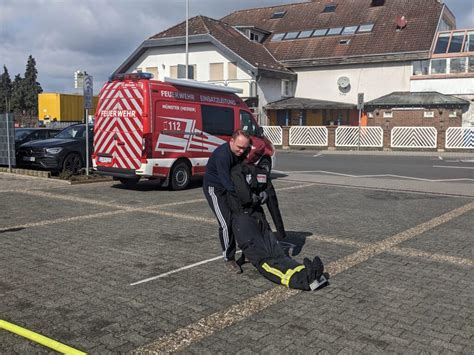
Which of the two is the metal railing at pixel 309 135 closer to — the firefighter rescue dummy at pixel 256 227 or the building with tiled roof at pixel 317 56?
the building with tiled roof at pixel 317 56

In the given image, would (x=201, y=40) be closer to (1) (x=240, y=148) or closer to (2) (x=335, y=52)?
(2) (x=335, y=52)

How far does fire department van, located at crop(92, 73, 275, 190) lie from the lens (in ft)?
37.8

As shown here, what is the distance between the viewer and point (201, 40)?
39.5 meters

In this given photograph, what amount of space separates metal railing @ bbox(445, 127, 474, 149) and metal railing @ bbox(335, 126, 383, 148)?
3.90m

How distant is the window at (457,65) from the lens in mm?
33719

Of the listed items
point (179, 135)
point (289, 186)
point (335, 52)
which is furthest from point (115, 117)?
point (335, 52)

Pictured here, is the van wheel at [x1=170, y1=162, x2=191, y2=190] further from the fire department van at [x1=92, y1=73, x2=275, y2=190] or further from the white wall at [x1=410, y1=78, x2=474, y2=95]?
the white wall at [x1=410, y1=78, x2=474, y2=95]

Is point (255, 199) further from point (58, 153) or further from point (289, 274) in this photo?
point (58, 153)

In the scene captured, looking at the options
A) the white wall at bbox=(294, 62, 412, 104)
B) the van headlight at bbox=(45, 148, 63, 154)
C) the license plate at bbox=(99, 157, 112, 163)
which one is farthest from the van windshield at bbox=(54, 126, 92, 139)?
the white wall at bbox=(294, 62, 412, 104)

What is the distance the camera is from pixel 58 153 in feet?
47.7

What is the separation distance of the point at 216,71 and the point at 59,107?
475 inches

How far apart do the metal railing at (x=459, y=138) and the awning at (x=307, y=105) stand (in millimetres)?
9047

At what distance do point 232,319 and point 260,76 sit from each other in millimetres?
35361

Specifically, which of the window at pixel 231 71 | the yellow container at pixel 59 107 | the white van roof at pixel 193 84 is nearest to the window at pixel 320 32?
the window at pixel 231 71
